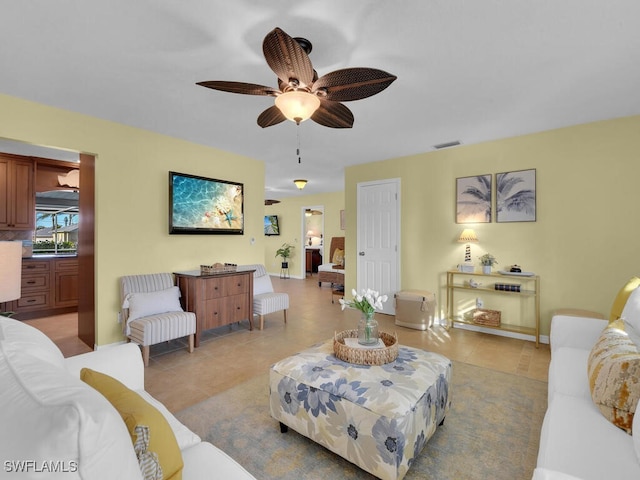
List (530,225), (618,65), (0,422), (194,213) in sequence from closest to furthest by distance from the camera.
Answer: (0,422), (618,65), (530,225), (194,213)

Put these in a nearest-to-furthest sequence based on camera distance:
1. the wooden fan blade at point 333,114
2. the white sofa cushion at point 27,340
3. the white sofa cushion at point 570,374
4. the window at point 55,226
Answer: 1. the white sofa cushion at point 27,340
2. the white sofa cushion at point 570,374
3. the wooden fan blade at point 333,114
4. the window at point 55,226

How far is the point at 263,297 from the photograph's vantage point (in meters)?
4.26

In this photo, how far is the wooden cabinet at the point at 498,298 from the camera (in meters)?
3.72

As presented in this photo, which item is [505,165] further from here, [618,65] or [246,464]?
[246,464]

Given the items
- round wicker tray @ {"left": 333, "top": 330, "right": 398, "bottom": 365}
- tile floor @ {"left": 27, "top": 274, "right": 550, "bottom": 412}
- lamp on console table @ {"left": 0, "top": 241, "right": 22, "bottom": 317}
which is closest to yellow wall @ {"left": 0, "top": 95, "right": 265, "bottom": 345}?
tile floor @ {"left": 27, "top": 274, "right": 550, "bottom": 412}

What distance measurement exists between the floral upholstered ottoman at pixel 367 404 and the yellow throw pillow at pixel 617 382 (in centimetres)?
73

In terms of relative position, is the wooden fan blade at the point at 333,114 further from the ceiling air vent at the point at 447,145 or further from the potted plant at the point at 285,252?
the potted plant at the point at 285,252

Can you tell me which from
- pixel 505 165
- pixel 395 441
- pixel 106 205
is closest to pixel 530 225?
pixel 505 165

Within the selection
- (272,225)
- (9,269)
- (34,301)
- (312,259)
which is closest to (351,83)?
(9,269)

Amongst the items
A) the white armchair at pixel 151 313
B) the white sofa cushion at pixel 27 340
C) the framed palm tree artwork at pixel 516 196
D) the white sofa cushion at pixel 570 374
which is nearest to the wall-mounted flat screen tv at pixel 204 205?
the white armchair at pixel 151 313

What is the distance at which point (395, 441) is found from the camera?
1.43 meters

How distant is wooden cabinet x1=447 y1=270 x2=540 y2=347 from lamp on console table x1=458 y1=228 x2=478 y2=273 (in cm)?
10

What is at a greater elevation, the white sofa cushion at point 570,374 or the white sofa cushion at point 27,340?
the white sofa cushion at point 27,340

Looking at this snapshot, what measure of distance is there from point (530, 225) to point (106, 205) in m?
5.02
